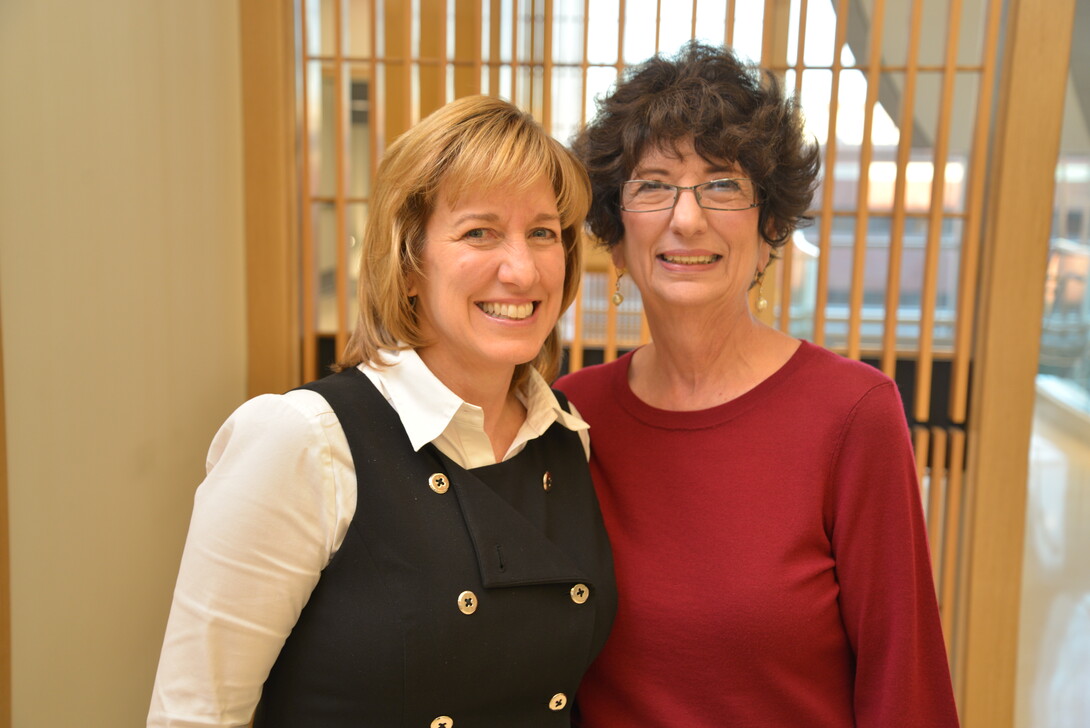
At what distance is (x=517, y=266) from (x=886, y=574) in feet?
2.44

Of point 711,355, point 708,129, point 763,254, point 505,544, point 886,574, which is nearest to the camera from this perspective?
point 505,544

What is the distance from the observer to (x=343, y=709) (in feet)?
4.10

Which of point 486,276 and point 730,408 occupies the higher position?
point 486,276

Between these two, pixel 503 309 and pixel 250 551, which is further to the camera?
pixel 503 309

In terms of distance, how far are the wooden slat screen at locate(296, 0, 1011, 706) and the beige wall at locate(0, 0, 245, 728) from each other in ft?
1.30

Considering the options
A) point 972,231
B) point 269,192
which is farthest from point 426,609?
point 972,231

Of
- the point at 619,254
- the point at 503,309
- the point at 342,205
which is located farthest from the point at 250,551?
the point at 342,205

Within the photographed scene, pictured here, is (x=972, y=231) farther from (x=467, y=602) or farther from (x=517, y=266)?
(x=467, y=602)

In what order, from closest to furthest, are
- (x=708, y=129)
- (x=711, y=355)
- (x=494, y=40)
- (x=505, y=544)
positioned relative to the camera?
(x=505, y=544), (x=708, y=129), (x=711, y=355), (x=494, y=40)

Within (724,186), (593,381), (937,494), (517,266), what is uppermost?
(724,186)

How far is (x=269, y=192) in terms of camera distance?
9.32 ft

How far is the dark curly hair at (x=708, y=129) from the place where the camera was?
1.56 meters

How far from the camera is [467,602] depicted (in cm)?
126

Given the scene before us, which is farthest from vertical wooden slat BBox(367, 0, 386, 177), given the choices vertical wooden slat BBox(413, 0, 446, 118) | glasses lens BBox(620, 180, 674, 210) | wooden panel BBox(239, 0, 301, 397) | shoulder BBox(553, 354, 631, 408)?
glasses lens BBox(620, 180, 674, 210)
